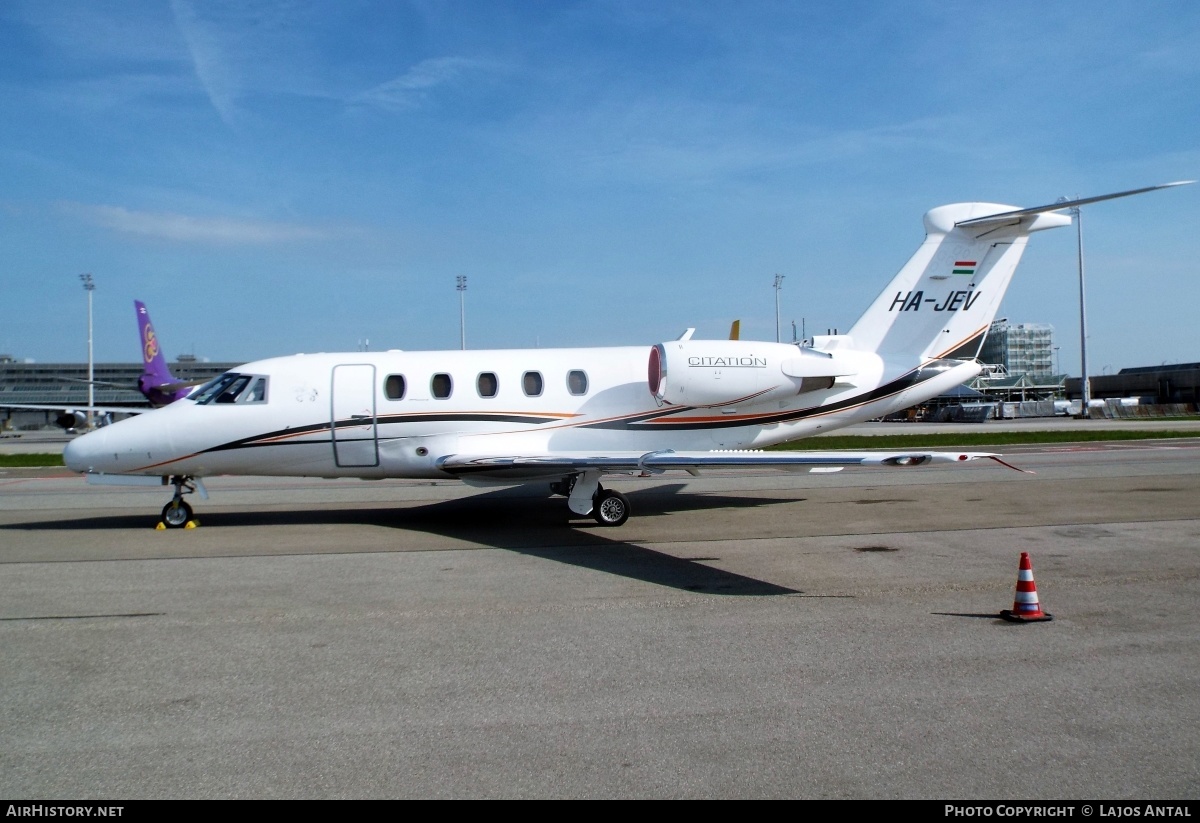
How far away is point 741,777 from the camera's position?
4262mm

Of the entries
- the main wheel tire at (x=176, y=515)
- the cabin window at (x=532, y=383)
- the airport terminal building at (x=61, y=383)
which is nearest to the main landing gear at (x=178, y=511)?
the main wheel tire at (x=176, y=515)

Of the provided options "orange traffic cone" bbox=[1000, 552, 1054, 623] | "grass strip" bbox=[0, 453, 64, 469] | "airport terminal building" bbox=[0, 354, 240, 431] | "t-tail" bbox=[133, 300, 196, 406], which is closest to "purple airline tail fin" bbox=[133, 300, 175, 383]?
"t-tail" bbox=[133, 300, 196, 406]

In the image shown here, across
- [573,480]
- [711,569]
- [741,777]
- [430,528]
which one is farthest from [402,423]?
[741,777]

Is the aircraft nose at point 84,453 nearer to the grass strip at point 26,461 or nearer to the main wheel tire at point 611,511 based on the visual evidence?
the main wheel tire at point 611,511

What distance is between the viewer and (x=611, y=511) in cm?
1304

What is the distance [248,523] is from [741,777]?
11.7 m

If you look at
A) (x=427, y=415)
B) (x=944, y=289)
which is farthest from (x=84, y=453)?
(x=944, y=289)

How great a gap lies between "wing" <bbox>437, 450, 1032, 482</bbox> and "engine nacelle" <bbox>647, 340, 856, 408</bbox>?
1683 mm

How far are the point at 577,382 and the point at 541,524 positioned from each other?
240 centimetres

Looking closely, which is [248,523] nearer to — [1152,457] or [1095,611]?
[1095,611]

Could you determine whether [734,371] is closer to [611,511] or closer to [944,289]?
[611,511]

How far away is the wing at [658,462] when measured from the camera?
9266mm

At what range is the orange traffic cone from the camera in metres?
7.07

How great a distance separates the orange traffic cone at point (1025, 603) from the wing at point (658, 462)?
144 cm
